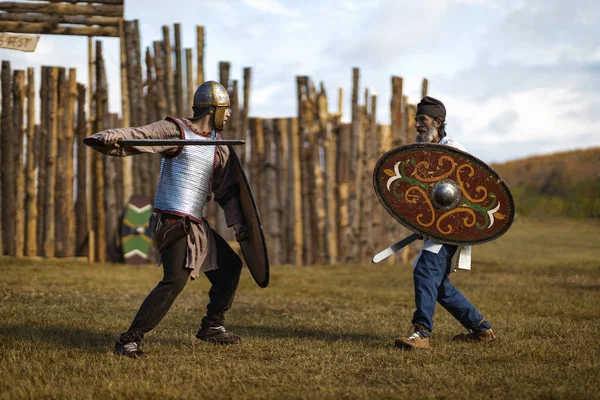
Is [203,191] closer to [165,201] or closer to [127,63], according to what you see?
[165,201]

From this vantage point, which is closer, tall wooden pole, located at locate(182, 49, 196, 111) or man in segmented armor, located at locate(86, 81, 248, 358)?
man in segmented armor, located at locate(86, 81, 248, 358)

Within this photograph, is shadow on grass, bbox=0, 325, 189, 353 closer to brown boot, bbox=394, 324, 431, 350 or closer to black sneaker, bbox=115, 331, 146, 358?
black sneaker, bbox=115, 331, 146, 358

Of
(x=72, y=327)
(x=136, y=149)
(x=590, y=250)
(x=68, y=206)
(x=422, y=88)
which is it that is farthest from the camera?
(x=590, y=250)

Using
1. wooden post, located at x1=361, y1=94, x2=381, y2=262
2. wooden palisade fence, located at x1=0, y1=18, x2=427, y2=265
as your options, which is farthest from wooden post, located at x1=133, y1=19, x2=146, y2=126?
wooden post, located at x1=361, y1=94, x2=381, y2=262

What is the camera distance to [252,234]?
17.0 feet

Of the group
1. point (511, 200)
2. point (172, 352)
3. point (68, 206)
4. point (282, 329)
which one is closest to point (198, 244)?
point (172, 352)

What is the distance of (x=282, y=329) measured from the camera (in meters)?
6.03

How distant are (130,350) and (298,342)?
1.17 metres

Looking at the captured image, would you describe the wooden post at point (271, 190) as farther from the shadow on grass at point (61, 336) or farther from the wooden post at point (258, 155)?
the shadow on grass at point (61, 336)

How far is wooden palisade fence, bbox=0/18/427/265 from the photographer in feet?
35.8

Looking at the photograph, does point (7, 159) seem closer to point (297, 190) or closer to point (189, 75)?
point (189, 75)

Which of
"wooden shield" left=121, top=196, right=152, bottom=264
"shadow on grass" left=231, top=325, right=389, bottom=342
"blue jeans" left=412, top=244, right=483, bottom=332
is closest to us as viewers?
"blue jeans" left=412, top=244, right=483, bottom=332

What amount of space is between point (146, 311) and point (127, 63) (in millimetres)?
6923

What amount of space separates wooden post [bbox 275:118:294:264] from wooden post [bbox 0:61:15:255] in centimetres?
353
